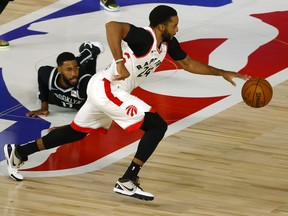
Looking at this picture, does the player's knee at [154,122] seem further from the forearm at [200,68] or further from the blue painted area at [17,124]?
the blue painted area at [17,124]

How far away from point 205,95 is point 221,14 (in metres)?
3.06

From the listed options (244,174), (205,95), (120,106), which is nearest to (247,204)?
(244,174)

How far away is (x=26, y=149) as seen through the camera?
1018 centimetres

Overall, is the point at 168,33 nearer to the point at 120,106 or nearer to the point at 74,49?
the point at 120,106

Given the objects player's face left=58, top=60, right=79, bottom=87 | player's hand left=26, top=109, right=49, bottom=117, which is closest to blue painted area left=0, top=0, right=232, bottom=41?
player's hand left=26, top=109, right=49, bottom=117

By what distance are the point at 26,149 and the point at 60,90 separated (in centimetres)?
160

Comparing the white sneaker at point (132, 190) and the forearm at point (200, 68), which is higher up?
the forearm at point (200, 68)

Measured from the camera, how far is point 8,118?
1166 centimetres

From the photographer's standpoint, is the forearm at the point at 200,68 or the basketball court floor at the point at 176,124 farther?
the forearm at the point at 200,68

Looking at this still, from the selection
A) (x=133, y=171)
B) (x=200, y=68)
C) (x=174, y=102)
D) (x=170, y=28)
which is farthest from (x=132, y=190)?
(x=174, y=102)

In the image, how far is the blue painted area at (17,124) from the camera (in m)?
11.1

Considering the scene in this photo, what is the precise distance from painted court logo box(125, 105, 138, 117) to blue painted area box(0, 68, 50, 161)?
1.57m

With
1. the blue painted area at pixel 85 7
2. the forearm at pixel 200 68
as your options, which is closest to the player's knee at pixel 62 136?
the forearm at pixel 200 68

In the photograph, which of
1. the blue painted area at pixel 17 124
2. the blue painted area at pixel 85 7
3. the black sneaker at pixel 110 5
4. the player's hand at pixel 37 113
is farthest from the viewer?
the black sneaker at pixel 110 5
